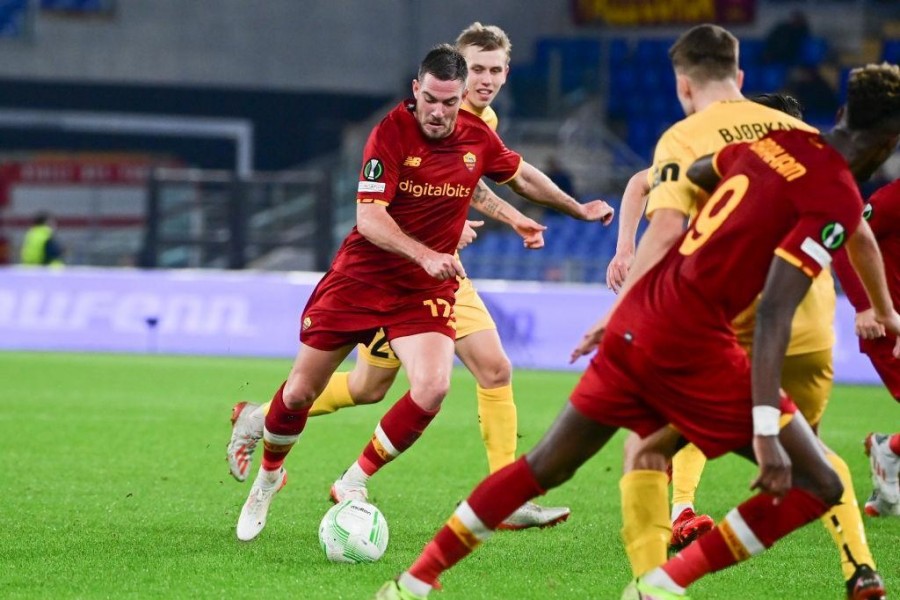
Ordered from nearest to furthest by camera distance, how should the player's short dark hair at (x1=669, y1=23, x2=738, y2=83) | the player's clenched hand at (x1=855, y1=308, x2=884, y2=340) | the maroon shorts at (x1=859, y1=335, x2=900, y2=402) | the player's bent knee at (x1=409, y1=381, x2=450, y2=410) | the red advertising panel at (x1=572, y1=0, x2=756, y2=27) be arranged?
the player's short dark hair at (x1=669, y1=23, x2=738, y2=83) < the player's clenched hand at (x1=855, y1=308, x2=884, y2=340) < the player's bent knee at (x1=409, y1=381, x2=450, y2=410) < the maroon shorts at (x1=859, y1=335, x2=900, y2=402) < the red advertising panel at (x1=572, y1=0, x2=756, y2=27)

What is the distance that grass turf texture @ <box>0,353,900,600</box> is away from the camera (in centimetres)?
560

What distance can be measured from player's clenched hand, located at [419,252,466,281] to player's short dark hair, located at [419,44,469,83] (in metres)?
0.84

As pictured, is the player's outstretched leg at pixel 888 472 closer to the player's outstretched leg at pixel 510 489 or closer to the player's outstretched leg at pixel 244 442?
the player's outstretched leg at pixel 244 442

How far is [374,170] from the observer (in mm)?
6145

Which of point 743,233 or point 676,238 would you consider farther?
point 676,238

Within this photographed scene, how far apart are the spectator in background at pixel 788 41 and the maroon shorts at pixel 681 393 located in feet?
71.4

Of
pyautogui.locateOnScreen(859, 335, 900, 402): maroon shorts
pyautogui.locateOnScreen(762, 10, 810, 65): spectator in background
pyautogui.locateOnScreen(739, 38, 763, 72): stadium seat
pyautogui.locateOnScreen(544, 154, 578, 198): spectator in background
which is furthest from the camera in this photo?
pyautogui.locateOnScreen(739, 38, 763, 72): stadium seat

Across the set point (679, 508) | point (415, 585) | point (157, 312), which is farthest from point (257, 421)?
point (157, 312)

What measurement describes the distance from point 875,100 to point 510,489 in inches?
64.7

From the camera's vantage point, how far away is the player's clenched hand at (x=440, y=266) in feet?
18.1

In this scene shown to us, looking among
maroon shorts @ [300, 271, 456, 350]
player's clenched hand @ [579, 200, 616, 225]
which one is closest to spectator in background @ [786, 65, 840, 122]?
player's clenched hand @ [579, 200, 616, 225]

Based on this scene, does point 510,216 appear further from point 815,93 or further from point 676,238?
point 815,93

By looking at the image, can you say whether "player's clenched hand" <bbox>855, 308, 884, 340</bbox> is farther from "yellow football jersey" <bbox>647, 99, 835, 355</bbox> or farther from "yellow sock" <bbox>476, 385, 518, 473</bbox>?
"yellow sock" <bbox>476, 385, 518, 473</bbox>

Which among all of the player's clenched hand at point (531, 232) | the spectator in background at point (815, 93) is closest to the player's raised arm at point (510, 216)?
the player's clenched hand at point (531, 232)
